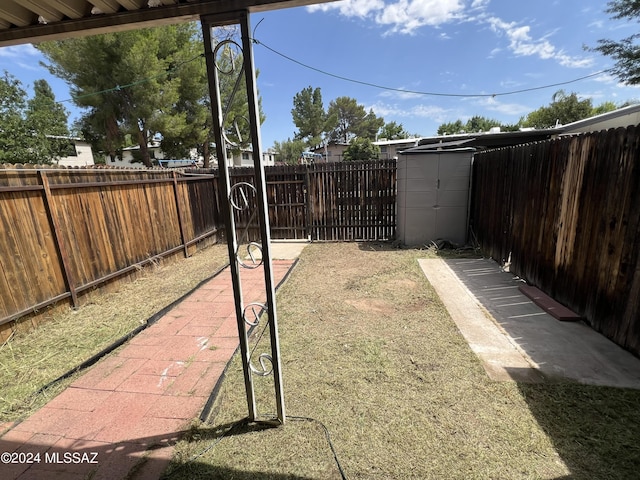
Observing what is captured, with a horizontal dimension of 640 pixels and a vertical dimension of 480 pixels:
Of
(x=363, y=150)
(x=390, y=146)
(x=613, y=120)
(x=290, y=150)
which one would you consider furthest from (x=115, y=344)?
(x=290, y=150)

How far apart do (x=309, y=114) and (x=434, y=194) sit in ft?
121

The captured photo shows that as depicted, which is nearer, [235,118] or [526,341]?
[235,118]

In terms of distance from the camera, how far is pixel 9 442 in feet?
6.23

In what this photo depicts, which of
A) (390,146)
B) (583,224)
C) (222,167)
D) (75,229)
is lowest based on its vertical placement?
(583,224)

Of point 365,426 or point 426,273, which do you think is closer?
point 365,426

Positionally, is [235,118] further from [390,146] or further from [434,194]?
[390,146]

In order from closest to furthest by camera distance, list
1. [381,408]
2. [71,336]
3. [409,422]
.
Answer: [409,422]
[381,408]
[71,336]

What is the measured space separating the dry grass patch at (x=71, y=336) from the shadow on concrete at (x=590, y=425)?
3.61m

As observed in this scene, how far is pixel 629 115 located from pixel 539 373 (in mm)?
8682

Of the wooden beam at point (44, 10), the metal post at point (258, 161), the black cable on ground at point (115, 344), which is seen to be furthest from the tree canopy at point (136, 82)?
the metal post at point (258, 161)

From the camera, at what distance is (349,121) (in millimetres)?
44844

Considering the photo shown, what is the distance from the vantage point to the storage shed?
6109mm

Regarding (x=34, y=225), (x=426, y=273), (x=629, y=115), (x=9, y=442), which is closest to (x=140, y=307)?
(x=34, y=225)

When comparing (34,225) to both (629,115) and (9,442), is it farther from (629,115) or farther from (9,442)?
(629,115)
